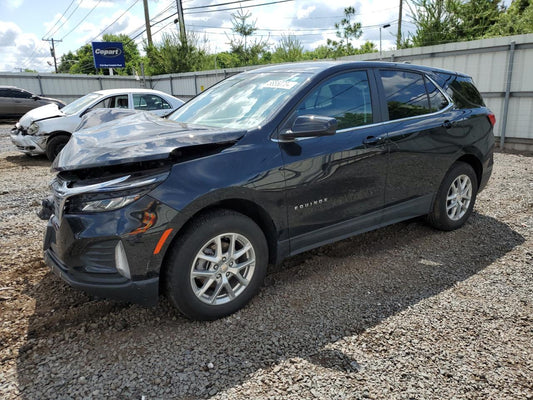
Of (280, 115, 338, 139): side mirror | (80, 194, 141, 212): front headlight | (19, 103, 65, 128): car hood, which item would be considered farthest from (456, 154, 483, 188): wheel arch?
(19, 103, 65, 128): car hood

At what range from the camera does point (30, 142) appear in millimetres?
8758

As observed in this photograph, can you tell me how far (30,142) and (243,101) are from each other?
725cm

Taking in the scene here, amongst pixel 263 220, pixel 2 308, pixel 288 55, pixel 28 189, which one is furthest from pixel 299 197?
pixel 288 55

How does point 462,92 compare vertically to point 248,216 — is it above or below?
above

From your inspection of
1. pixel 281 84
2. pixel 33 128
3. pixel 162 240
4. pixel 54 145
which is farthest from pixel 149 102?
pixel 162 240

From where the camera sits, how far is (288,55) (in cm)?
2764

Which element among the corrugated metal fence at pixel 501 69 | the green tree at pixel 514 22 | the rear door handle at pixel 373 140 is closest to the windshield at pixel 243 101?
the rear door handle at pixel 373 140

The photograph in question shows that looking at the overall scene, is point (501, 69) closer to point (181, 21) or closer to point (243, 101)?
point (243, 101)

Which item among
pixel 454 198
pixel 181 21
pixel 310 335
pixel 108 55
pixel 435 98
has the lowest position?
pixel 310 335

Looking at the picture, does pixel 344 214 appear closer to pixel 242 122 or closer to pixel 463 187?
pixel 242 122

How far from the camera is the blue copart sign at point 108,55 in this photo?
28.9 metres

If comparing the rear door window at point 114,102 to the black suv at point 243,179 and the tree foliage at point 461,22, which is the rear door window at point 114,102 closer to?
the black suv at point 243,179

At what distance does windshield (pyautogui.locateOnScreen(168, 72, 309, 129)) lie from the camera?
126 inches

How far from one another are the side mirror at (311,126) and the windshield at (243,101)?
0.26 metres
